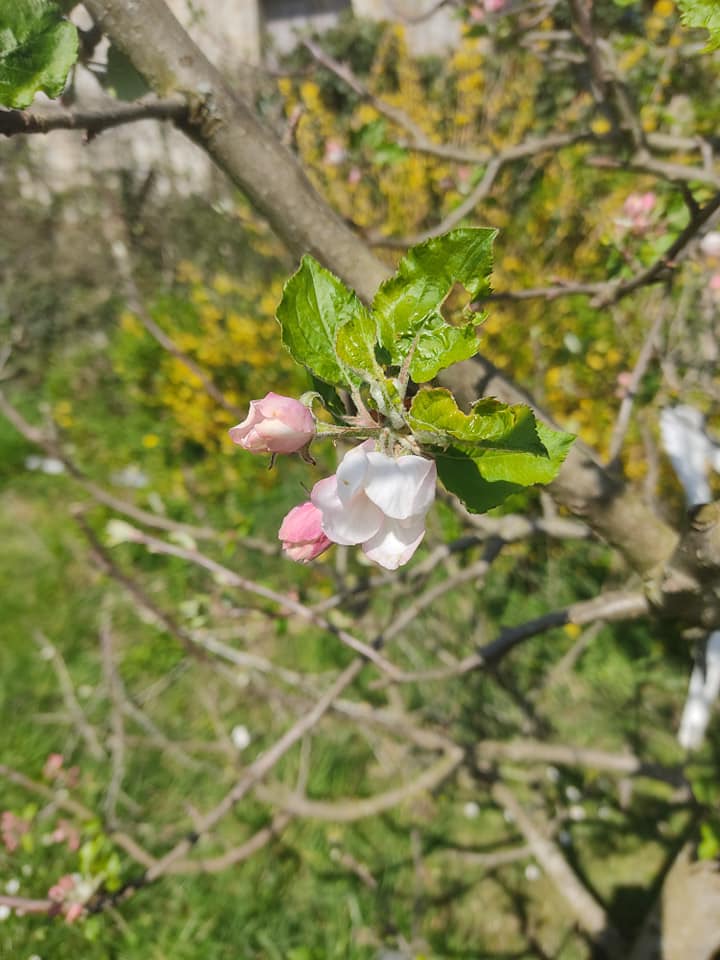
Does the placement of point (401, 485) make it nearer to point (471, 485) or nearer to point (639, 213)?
point (471, 485)

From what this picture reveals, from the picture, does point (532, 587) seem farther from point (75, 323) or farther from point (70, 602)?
point (75, 323)

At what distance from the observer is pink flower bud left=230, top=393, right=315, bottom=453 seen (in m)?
0.44

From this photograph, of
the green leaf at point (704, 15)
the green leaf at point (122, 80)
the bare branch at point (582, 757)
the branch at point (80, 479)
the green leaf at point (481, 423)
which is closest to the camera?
the green leaf at point (481, 423)

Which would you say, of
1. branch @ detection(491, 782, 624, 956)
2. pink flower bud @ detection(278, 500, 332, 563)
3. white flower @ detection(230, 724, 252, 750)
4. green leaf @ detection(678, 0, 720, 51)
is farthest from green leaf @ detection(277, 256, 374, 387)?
white flower @ detection(230, 724, 252, 750)

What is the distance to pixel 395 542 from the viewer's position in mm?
456

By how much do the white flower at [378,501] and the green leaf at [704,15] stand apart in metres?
0.41

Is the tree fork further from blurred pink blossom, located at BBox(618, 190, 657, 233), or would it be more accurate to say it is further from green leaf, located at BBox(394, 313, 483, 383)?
blurred pink blossom, located at BBox(618, 190, 657, 233)

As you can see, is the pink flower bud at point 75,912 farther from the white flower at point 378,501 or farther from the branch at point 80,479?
the white flower at point 378,501

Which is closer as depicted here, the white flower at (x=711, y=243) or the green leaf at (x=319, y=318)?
the green leaf at (x=319, y=318)

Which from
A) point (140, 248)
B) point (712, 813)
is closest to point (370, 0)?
point (140, 248)

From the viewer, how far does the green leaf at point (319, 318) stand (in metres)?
0.48

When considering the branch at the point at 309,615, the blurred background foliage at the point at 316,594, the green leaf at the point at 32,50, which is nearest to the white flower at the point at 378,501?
the green leaf at the point at 32,50

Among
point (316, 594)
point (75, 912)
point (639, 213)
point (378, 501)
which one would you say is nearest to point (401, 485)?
point (378, 501)

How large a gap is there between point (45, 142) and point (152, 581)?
13.3ft
